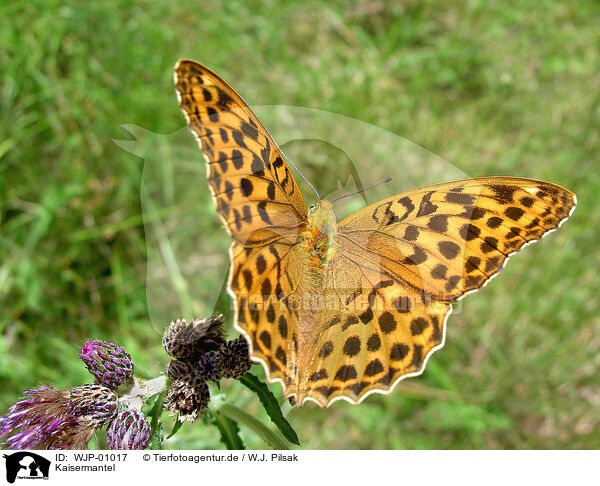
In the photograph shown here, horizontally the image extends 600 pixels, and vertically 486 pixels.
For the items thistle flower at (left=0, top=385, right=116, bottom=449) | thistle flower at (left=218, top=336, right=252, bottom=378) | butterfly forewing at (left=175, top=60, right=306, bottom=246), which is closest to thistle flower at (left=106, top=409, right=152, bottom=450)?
thistle flower at (left=0, top=385, right=116, bottom=449)

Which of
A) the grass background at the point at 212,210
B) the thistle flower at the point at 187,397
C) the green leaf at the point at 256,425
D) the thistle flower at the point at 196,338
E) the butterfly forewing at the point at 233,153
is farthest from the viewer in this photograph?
the grass background at the point at 212,210

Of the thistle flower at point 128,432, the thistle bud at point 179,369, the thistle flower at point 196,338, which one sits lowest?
the thistle flower at point 128,432

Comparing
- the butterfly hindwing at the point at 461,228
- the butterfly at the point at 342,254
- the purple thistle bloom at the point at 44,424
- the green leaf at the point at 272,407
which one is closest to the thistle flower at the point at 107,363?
the purple thistle bloom at the point at 44,424

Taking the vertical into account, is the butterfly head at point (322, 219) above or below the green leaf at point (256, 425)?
above

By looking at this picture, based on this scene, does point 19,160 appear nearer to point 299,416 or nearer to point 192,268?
point 192,268
